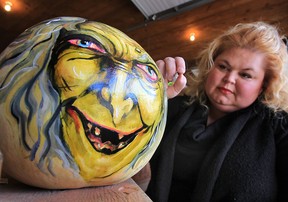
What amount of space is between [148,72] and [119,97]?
72 millimetres

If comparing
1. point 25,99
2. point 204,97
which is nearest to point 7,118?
point 25,99

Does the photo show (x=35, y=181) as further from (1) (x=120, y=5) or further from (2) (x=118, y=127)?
(1) (x=120, y=5)

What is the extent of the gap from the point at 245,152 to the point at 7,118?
0.71 metres

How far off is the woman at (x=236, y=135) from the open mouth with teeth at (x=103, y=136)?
53 cm

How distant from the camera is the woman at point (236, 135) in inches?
32.3

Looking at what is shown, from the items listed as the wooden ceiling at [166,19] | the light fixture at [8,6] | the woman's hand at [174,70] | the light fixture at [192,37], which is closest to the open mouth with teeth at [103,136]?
the woman's hand at [174,70]

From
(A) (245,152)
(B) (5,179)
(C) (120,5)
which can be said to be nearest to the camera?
(B) (5,179)

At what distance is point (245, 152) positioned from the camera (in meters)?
0.85

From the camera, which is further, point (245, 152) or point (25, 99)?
point (245, 152)

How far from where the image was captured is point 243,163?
832mm

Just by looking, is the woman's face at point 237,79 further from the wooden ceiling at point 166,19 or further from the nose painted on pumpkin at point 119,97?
the wooden ceiling at point 166,19

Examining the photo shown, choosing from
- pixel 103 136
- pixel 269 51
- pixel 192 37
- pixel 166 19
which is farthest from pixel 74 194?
pixel 192 37

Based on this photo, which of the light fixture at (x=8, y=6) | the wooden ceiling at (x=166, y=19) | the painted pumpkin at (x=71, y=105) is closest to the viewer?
the painted pumpkin at (x=71, y=105)

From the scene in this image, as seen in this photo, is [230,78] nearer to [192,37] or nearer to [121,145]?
[121,145]
